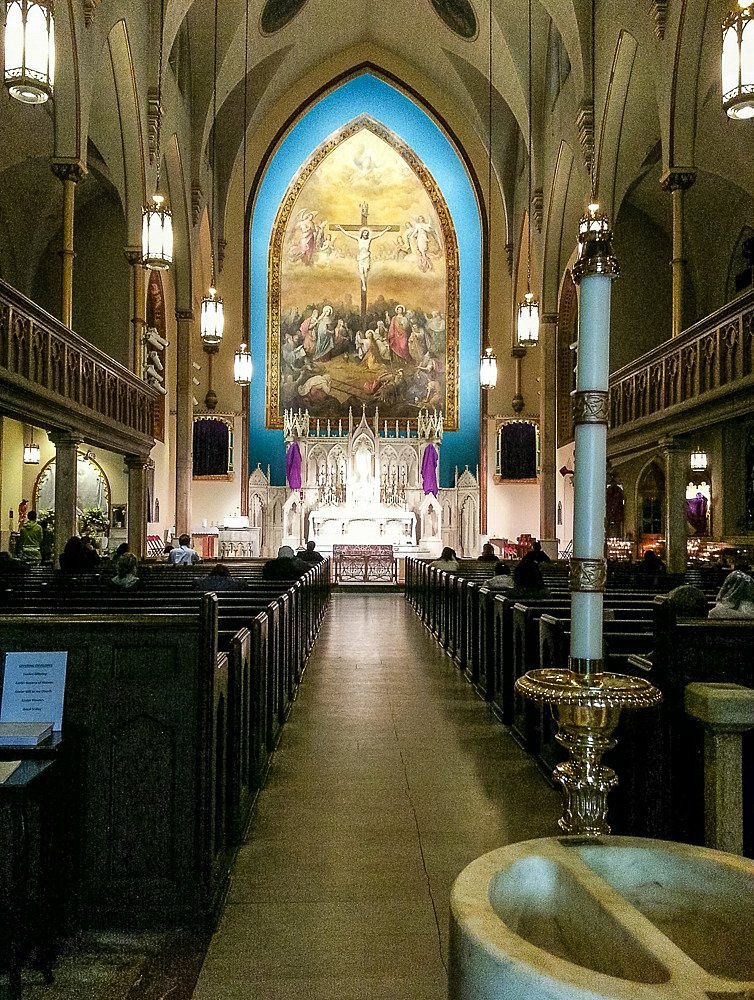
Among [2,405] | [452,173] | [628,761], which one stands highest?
[452,173]

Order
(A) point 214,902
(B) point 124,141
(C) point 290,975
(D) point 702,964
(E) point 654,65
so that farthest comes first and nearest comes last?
(B) point 124,141
(E) point 654,65
(A) point 214,902
(C) point 290,975
(D) point 702,964

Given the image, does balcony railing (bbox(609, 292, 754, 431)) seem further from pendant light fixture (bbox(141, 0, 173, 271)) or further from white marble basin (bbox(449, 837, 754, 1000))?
white marble basin (bbox(449, 837, 754, 1000))

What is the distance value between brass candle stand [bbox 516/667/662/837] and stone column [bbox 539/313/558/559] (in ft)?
56.6

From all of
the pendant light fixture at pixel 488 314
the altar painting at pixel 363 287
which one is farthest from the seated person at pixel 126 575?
the altar painting at pixel 363 287

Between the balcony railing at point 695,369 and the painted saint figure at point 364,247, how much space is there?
10844 millimetres

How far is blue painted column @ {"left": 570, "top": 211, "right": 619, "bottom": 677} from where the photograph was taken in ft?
6.39

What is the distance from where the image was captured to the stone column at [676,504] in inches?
450

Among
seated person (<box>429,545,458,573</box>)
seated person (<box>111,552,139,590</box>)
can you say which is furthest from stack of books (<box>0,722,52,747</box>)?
seated person (<box>429,545,458,573</box>)

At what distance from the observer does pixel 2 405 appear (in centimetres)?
883

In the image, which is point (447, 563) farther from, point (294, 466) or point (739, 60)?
point (294, 466)

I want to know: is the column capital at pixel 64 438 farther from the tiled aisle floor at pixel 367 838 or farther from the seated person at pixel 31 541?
the tiled aisle floor at pixel 367 838

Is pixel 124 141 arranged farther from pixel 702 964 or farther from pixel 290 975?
pixel 702 964

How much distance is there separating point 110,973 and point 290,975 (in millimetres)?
580

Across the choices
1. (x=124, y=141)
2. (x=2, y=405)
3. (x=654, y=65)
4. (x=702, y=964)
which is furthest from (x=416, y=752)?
(x=124, y=141)
